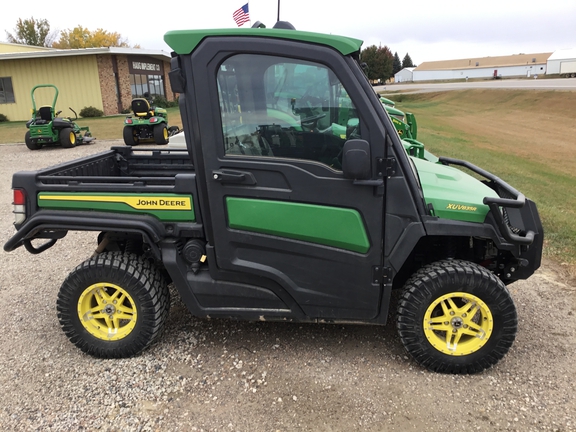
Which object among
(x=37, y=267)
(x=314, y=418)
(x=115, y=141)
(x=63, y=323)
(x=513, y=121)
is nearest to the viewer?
(x=314, y=418)

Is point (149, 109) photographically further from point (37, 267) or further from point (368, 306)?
point (368, 306)

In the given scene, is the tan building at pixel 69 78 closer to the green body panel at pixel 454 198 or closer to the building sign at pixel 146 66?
the building sign at pixel 146 66

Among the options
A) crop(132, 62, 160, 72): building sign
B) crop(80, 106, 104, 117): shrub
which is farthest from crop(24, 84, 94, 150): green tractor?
crop(132, 62, 160, 72): building sign

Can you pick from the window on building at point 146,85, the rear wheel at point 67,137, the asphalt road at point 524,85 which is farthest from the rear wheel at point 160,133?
the asphalt road at point 524,85

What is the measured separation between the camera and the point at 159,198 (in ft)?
10.9

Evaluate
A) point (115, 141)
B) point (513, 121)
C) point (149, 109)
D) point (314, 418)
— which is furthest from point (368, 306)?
point (513, 121)

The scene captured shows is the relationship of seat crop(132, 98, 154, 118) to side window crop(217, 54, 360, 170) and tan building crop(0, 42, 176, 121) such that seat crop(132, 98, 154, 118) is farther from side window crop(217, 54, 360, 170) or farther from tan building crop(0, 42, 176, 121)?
tan building crop(0, 42, 176, 121)

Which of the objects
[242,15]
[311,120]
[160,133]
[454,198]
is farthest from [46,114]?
[454,198]

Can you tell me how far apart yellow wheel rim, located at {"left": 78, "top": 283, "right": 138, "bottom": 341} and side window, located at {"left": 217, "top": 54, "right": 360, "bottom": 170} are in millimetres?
1413

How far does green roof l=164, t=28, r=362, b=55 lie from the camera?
2.87 m

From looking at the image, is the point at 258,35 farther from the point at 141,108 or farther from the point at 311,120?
the point at 141,108

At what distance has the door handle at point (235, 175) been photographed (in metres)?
3.06

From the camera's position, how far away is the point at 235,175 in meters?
3.06

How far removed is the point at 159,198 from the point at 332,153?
1247 millimetres
